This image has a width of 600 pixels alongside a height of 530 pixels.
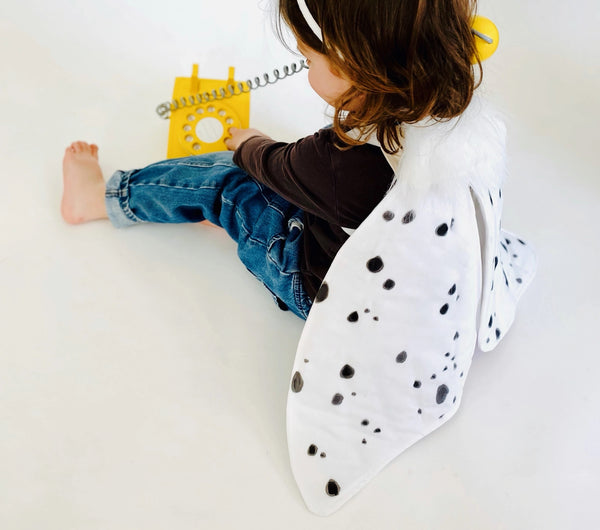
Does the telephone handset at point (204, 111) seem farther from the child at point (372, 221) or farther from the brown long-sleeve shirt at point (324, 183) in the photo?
the brown long-sleeve shirt at point (324, 183)

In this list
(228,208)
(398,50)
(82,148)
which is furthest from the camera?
(82,148)

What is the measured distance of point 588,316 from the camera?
0.98 meters

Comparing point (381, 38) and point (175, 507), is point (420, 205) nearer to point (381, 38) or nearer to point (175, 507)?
point (381, 38)

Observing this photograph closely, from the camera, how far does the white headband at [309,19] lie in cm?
61

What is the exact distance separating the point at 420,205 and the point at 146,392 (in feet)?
1.57

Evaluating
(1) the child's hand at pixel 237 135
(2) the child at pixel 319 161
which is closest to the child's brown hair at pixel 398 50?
(2) the child at pixel 319 161

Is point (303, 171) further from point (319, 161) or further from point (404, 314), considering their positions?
point (404, 314)

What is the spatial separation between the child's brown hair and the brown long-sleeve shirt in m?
0.06

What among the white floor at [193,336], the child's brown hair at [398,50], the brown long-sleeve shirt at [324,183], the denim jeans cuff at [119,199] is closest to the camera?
the child's brown hair at [398,50]

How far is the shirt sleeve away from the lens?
0.71 meters

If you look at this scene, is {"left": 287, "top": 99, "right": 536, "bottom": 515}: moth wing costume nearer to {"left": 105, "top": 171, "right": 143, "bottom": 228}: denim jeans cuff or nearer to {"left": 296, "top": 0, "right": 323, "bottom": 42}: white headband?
{"left": 296, "top": 0, "right": 323, "bottom": 42}: white headband

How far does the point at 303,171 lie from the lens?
73 cm

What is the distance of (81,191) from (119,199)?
0.07 meters

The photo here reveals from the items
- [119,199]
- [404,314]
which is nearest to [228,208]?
[119,199]
